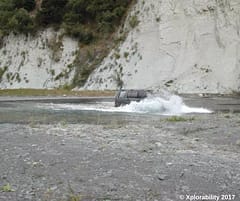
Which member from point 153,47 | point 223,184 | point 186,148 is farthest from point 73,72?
point 223,184

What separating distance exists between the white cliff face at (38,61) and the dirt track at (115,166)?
2004 inches

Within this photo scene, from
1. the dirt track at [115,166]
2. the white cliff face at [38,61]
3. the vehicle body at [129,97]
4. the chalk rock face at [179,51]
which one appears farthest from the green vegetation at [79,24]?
the dirt track at [115,166]

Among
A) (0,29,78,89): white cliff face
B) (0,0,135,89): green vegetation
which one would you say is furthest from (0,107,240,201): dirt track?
(0,29,78,89): white cliff face

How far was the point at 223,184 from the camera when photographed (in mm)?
10211

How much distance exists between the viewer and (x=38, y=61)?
71625 millimetres

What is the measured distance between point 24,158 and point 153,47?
52350mm

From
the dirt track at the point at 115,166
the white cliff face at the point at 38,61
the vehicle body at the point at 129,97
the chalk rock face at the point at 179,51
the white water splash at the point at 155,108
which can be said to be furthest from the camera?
the white cliff face at the point at 38,61

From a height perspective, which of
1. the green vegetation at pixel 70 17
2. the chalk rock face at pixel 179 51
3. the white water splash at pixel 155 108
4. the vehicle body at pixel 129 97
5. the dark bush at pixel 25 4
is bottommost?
the white water splash at pixel 155 108

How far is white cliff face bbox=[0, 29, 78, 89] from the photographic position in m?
68.9

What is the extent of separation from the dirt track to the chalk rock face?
1588 inches

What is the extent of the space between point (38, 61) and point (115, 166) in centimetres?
6164

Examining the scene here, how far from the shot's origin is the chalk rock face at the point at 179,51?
191 feet

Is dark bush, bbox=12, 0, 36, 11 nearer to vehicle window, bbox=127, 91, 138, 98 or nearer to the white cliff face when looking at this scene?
the white cliff face

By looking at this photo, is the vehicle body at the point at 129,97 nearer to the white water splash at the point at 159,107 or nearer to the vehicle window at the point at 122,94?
the vehicle window at the point at 122,94
